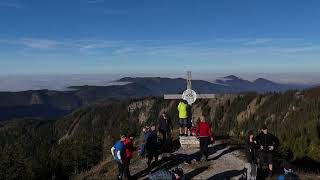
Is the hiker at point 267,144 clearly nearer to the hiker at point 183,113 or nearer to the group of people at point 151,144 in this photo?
the group of people at point 151,144

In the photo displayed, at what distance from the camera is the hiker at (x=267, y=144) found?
2478 centimetres

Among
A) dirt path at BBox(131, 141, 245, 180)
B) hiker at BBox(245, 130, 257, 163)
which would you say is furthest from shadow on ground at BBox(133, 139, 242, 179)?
hiker at BBox(245, 130, 257, 163)

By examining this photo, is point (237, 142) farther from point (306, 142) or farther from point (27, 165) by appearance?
point (27, 165)

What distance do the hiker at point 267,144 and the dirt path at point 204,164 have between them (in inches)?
75.2

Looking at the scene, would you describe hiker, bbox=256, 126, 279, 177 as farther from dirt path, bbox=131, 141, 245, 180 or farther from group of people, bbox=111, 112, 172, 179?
group of people, bbox=111, 112, 172, 179

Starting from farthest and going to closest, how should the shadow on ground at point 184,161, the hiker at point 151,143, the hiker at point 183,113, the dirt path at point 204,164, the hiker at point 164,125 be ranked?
1. the hiker at point 183,113
2. the hiker at point 164,125
3. the shadow on ground at point 184,161
4. the dirt path at point 204,164
5. the hiker at point 151,143

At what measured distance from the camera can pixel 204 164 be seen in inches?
1158

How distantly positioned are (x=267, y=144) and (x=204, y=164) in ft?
18.4

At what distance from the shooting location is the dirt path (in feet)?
89.7

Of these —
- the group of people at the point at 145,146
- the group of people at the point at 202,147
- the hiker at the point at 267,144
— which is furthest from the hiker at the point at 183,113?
the hiker at the point at 267,144

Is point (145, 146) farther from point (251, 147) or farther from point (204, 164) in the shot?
point (251, 147)

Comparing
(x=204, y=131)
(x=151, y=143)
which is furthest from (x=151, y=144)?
(x=204, y=131)

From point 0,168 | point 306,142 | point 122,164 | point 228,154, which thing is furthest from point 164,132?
point 0,168

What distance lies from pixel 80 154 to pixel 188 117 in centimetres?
Result: 7206
